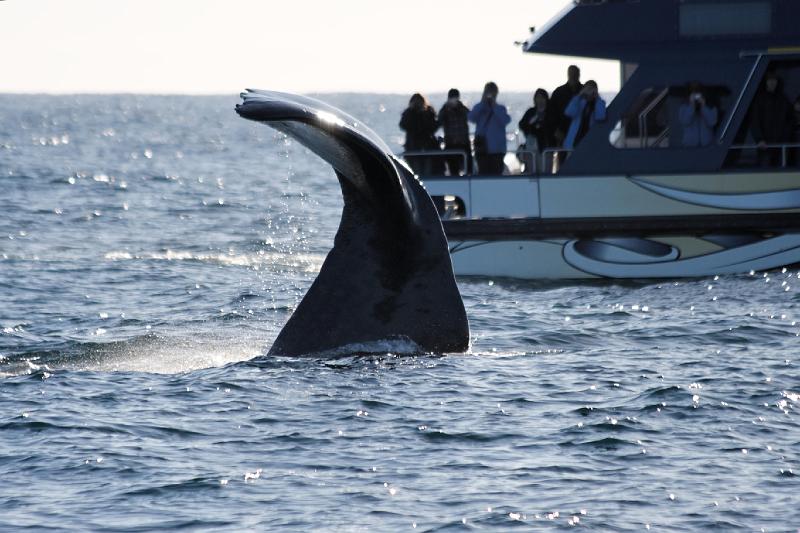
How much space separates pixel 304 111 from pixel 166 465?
2275mm

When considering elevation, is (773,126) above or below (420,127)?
below

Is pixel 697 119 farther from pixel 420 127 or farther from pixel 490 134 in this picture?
pixel 420 127

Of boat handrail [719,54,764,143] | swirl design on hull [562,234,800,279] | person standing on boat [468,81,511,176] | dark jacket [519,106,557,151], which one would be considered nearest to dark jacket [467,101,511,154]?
person standing on boat [468,81,511,176]

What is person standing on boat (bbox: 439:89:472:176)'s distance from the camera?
748 inches

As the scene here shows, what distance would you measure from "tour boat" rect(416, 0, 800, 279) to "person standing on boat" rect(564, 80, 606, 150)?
140 mm

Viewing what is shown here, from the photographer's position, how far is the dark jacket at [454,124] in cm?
1903

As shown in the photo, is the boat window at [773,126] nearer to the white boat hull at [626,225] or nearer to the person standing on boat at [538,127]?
the white boat hull at [626,225]

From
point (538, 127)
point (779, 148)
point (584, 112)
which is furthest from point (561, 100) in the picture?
point (779, 148)

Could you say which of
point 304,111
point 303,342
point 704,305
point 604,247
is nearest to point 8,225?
point 604,247

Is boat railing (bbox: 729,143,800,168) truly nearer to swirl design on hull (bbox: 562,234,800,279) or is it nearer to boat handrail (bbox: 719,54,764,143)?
boat handrail (bbox: 719,54,764,143)

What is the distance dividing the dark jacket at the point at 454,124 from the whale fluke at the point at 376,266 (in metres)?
9.21

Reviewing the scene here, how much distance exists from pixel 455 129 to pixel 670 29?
3.02 meters

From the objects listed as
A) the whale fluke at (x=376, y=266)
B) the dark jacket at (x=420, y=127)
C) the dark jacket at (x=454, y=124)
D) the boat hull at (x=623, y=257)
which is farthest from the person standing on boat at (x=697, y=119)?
the whale fluke at (x=376, y=266)

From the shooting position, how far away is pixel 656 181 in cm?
1853
